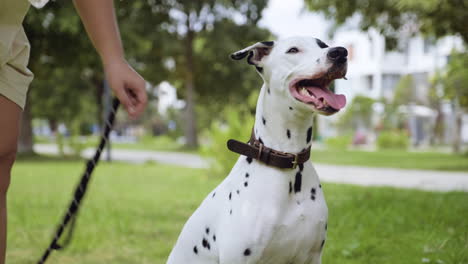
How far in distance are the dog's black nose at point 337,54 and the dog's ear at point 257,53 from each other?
0.35 m

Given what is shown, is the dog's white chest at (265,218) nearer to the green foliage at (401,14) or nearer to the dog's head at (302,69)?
the dog's head at (302,69)

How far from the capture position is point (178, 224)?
6461 millimetres

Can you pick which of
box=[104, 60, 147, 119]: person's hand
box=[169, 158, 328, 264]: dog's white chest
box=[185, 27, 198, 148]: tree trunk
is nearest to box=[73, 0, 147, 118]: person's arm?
box=[104, 60, 147, 119]: person's hand

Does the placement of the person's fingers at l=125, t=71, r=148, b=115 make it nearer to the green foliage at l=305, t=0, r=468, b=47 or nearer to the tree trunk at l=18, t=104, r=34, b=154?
the green foliage at l=305, t=0, r=468, b=47

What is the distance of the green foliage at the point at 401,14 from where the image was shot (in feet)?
36.9

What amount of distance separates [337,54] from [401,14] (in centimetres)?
Answer: 1219

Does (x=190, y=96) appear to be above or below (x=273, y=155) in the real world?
below

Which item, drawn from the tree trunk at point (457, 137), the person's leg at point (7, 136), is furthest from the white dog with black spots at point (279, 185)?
the tree trunk at point (457, 137)

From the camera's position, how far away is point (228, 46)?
26906 mm

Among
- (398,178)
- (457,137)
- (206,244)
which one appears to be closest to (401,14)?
(398,178)

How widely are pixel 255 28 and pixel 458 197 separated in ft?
70.9

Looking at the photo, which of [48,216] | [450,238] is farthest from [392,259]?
[48,216]

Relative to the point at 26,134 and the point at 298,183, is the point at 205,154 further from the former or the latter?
the point at 26,134

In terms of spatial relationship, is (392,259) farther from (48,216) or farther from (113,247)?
(48,216)
